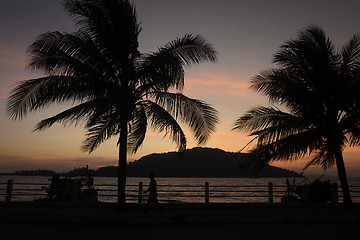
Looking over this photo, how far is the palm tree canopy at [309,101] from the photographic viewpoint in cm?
1381

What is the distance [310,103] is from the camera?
13.9 meters

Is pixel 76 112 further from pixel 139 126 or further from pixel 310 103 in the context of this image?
pixel 310 103

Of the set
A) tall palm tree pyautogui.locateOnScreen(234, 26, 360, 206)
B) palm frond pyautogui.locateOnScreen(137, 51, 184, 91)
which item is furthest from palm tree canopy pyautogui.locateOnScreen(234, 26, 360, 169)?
palm frond pyautogui.locateOnScreen(137, 51, 184, 91)

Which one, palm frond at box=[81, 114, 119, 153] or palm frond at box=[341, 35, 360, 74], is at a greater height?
palm frond at box=[341, 35, 360, 74]

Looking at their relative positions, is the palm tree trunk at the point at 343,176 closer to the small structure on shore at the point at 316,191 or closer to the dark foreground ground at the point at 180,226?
the small structure on shore at the point at 316,191

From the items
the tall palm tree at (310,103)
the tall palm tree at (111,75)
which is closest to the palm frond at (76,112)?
the tall palm tree at (111,75)

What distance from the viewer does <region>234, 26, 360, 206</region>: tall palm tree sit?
544 inches

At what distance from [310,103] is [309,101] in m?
0.10

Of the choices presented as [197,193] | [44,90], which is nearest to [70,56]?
[44,90]

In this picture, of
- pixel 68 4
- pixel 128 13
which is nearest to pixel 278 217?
pixel 128 13

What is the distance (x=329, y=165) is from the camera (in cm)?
1669

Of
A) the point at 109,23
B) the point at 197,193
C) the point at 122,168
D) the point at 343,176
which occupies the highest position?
the point at 109,23

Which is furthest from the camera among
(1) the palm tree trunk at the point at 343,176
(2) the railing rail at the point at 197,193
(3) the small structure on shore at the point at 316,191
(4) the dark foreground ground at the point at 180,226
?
(3) the small structure on shore at the point at 316,191

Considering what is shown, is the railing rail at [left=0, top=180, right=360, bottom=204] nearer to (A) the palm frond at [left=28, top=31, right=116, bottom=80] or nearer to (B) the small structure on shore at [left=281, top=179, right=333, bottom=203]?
(B) the small structure on shore at [left=281, top=179, right=333, bottom=203]
